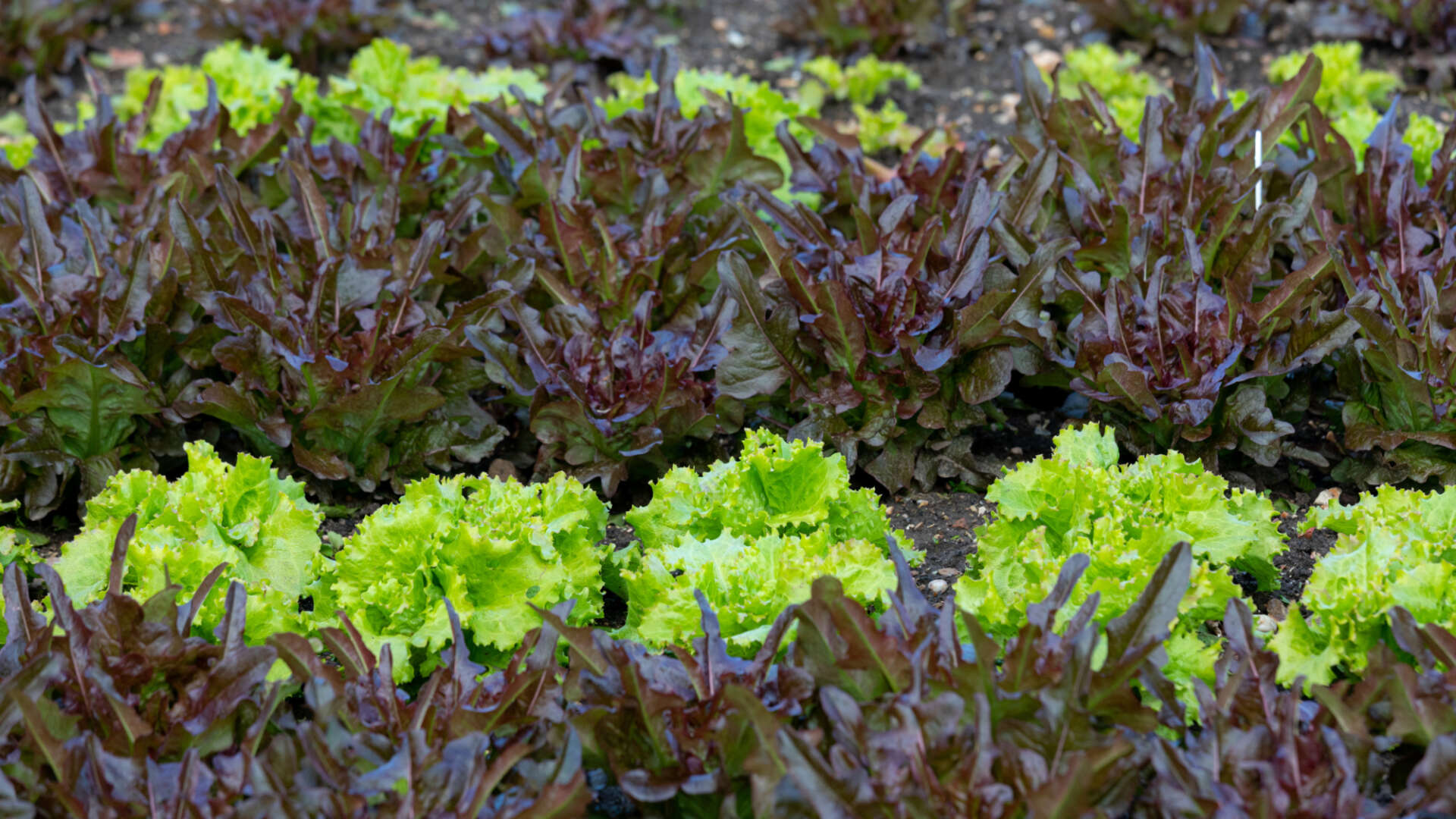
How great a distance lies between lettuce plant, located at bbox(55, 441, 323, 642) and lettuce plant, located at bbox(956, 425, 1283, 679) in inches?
59.5

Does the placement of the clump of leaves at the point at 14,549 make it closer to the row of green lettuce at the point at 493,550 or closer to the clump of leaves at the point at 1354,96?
the row of green lettuce at the point at 493,550

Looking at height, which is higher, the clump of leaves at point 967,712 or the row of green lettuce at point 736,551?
the clump of leaves at point 967,712

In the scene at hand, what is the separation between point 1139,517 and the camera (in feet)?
9.03

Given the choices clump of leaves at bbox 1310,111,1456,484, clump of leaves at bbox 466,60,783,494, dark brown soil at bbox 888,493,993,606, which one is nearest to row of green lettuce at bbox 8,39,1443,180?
clump of leaves at bbox 466,60,783,494

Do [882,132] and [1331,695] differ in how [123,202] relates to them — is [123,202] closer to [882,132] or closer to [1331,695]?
[882,132]

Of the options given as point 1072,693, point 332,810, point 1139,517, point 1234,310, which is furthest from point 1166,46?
point 332,810

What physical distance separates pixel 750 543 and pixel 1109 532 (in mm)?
762

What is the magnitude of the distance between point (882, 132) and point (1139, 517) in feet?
9.75

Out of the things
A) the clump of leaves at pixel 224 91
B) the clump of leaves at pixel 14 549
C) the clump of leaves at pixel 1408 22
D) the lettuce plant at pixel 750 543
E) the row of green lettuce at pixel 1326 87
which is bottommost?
the clump of leaves at pixel 14 549

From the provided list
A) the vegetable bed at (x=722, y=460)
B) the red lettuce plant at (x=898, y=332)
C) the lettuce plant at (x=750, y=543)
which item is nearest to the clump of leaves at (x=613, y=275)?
the vegetable bed at (x=722, y=460)

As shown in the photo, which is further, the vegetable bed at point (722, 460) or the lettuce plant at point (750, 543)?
the lettuce plant at point (750, 543)

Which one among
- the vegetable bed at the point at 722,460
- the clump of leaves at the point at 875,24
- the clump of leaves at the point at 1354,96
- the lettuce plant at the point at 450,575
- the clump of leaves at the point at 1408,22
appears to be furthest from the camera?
the clump of leaves at the point at 875,24

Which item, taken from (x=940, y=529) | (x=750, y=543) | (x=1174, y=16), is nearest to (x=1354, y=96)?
Result: (x=1174, y=16)

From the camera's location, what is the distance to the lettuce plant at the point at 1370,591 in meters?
2.40
